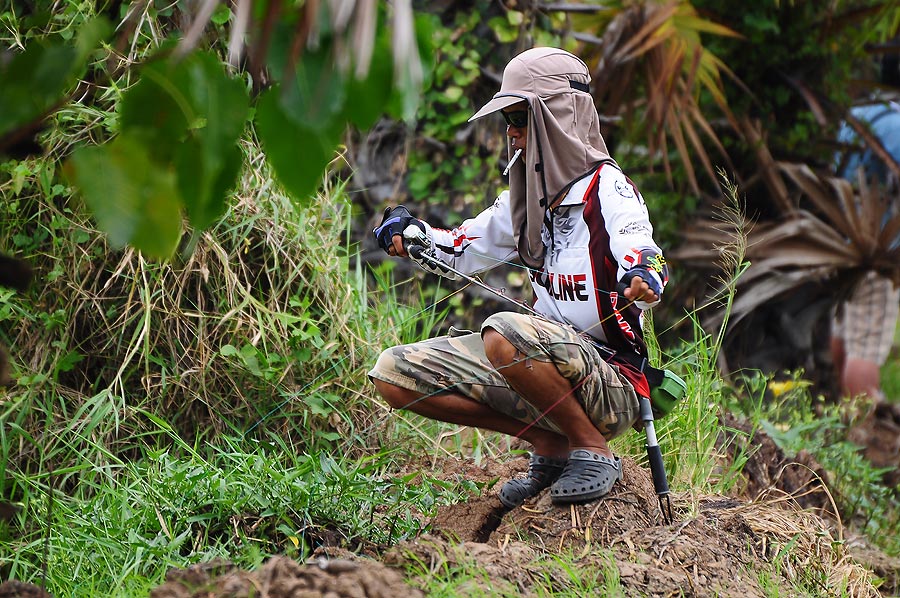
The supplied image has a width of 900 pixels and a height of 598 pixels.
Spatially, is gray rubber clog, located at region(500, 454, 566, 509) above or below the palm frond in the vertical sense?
below

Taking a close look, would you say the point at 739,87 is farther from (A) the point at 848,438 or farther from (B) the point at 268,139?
(B) the point at 268,139

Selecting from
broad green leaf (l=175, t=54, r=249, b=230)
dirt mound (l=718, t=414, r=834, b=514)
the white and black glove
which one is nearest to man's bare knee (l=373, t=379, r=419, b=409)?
the white and black glove

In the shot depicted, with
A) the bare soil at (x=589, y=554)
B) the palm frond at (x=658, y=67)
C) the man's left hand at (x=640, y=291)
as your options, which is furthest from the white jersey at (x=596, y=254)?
the palm frond at (x=658, y=67)

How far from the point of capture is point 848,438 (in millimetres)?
5906

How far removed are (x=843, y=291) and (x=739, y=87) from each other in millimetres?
1563

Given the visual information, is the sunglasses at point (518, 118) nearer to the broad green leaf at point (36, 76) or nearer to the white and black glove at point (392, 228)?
the white and black glove at point (392, 228)

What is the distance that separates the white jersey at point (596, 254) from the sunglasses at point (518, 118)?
292 millimetres

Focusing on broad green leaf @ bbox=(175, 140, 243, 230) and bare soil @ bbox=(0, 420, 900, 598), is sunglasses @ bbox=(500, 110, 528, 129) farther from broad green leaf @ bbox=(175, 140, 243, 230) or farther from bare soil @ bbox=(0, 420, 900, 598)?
broad green leaf @ bbox=(175, 140, 243, 230)

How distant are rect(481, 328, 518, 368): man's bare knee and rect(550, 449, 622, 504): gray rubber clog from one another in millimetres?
377

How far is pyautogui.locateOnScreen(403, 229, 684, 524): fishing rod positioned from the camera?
3359mm

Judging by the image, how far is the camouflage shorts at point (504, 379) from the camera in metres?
3.35

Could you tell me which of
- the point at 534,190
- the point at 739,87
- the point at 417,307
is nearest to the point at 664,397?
the point at 534,190

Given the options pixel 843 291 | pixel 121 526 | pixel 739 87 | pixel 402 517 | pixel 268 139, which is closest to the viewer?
pixel 268 139

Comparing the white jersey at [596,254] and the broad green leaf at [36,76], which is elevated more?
the broad green leaf at [36,76]
